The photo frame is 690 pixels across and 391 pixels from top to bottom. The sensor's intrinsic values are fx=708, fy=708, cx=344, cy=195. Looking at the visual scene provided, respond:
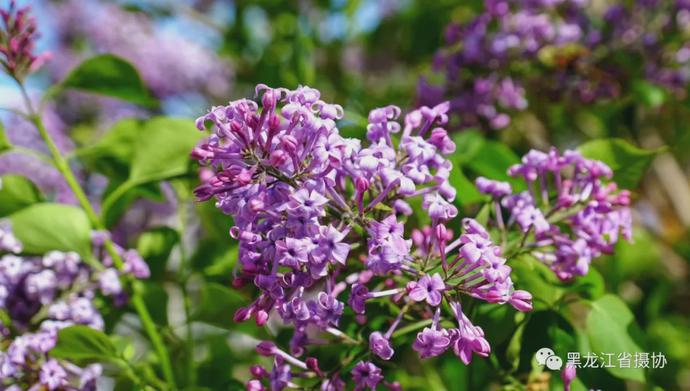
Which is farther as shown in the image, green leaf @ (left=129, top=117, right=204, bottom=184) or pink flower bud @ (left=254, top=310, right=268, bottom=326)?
green leaf @ (left=129, top=117, right=204, bottom=184)

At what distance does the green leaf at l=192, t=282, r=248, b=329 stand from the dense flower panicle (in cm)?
42

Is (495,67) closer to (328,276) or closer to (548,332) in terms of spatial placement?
(548,332)

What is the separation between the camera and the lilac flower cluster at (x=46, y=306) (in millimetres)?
957

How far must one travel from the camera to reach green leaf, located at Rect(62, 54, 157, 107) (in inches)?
46.3

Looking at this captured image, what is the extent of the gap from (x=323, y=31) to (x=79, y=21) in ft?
3.32

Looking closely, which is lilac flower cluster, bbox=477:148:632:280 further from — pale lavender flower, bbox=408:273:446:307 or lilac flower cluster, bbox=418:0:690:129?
lilac flower cluster, bbox=418:0:690:129

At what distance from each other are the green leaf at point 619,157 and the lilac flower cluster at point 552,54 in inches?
16.7

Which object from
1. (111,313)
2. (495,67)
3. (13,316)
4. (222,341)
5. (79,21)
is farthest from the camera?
(79,21)

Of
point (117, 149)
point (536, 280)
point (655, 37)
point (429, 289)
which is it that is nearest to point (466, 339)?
point (429, 289)

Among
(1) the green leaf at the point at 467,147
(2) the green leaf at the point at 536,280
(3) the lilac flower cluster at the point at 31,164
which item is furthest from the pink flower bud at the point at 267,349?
(3) the lilac flower cluster at the point at 31,164

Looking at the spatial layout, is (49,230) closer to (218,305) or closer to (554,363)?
(218,305)

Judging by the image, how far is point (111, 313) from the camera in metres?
1.16

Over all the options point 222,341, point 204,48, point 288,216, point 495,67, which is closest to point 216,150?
point 288,216

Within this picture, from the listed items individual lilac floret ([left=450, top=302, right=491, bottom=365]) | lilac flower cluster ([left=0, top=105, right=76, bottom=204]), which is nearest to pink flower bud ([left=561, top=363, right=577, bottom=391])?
individual lilac floret ([left=450, top=302, right=491, bottom=365])
